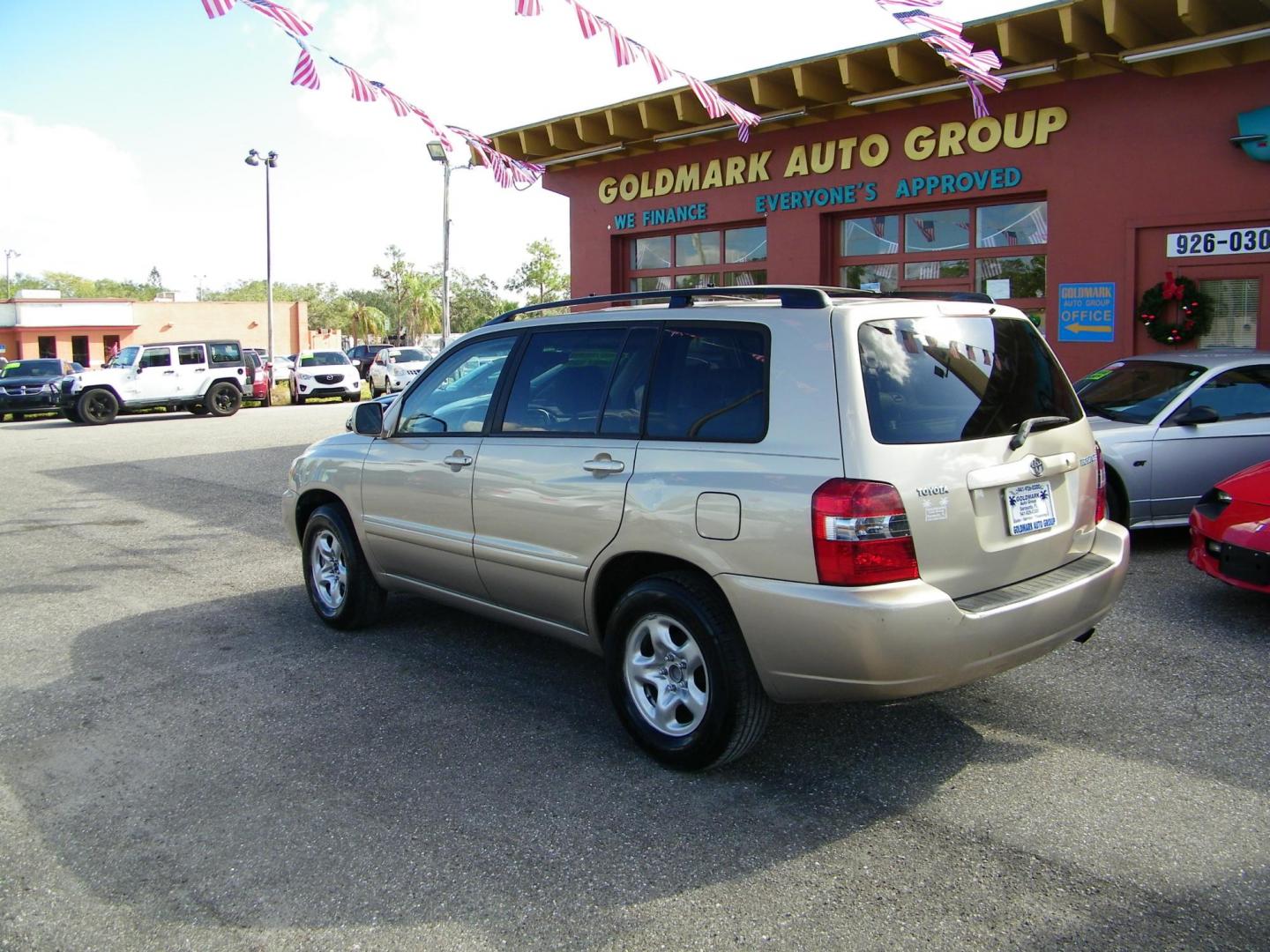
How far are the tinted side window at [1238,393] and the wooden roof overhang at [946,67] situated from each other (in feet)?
12.7

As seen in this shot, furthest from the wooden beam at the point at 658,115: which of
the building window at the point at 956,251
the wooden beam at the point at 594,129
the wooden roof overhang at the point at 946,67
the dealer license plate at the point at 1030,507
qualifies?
the dealer license plate at the point at 1030,507

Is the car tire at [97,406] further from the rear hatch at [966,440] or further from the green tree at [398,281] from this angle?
the green tree at [398,281]

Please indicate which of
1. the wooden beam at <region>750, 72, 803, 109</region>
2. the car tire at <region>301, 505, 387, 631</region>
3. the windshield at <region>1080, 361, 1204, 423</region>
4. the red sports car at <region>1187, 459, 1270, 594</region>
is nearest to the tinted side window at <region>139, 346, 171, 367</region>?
the wooden beam at <region>750, 72, 803, 109</region>

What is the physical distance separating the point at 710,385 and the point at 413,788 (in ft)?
Result: 6.09

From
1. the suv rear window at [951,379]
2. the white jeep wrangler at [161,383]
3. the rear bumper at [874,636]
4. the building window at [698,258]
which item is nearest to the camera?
the rear bumper at [874,636]

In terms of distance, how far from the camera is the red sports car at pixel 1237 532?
17.8 feet

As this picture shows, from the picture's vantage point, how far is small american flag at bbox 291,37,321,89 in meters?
8.55

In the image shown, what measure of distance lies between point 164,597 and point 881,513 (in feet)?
17.3

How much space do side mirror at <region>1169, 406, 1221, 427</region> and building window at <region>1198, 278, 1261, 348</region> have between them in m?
3.63

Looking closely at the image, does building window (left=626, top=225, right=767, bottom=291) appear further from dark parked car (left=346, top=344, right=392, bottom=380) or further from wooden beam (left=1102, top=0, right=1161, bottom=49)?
dark parked car (left=346, top=344, right=392, bottom=380)

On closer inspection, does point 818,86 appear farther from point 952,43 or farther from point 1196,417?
point 1196,417

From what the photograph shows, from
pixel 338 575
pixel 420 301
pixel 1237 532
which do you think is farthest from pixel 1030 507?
pixel 420 301

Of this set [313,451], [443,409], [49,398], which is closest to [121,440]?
[49,398]

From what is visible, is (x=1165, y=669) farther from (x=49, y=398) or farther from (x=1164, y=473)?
(x=49, y=398)
